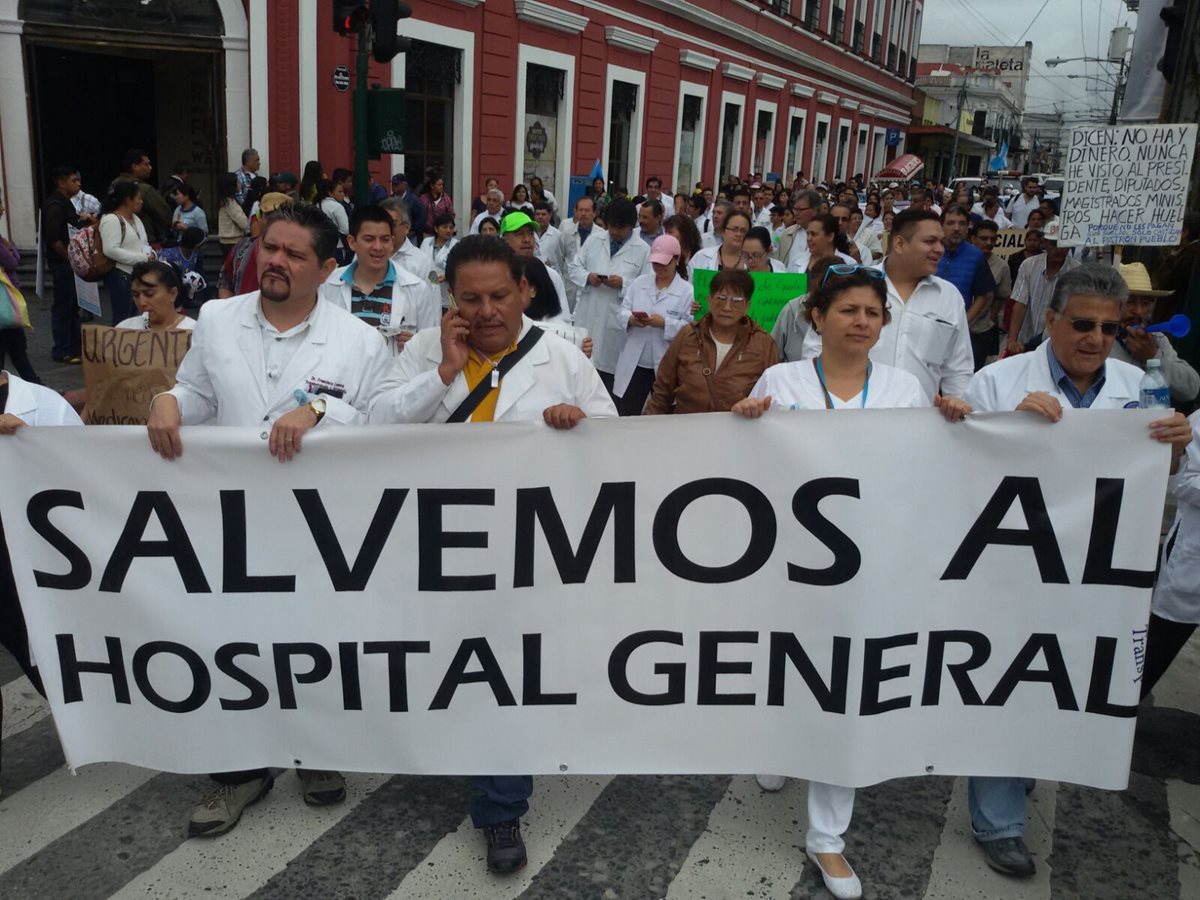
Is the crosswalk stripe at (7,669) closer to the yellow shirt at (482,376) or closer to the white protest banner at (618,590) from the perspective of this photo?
the white protest banner at (618,590)

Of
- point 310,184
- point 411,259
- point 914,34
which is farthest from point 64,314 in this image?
point 914,34

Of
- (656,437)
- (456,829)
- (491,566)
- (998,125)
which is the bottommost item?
(456,829)

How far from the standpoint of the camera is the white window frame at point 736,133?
1102 inches

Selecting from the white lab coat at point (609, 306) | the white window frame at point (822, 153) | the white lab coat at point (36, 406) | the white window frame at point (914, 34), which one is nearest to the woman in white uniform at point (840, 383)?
the white lab coat at point (36, 406)

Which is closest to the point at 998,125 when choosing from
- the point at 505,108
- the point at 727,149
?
the point at 727,149

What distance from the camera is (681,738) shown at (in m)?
3.25

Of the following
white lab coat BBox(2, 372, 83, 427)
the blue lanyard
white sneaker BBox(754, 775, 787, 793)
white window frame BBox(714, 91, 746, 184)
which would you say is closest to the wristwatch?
white lab coat BBox(2, 372, 83, 427)

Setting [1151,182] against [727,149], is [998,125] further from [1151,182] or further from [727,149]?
[1151,182]

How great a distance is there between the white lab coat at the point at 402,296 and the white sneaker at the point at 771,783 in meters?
2.89

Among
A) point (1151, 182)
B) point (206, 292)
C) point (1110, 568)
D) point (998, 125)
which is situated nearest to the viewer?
point (1110, 568)

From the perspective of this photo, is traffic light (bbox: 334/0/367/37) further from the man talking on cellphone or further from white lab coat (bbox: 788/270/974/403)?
the man talking on cellphone

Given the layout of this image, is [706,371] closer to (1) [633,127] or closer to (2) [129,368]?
(2) [129,368]

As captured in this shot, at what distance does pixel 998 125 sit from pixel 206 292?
93.3 meters

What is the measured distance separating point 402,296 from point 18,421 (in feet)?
8.35
